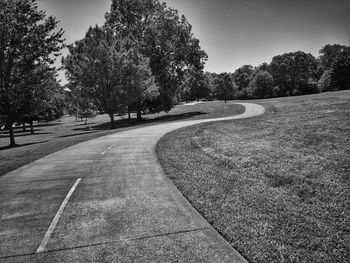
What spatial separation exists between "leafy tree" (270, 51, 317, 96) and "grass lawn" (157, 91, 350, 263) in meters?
74.4

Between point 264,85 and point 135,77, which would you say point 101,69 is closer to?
point 135,77

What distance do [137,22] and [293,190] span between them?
42.5 meters

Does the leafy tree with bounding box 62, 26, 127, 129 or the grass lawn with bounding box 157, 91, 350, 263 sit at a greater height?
the leafy tree with bounding box 62, 26, 127, 129

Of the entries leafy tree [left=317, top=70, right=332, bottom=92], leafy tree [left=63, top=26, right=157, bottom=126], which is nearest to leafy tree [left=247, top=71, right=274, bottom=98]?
leafy tree [left=317, top=70, right=332, bottom=92]

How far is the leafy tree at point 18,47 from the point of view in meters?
21.8

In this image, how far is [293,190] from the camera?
7.32 meters

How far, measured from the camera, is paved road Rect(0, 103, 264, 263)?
182 inches

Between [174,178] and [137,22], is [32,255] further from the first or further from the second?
[137,22]

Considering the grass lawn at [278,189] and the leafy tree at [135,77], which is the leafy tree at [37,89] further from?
the grass lawn at [278,189]

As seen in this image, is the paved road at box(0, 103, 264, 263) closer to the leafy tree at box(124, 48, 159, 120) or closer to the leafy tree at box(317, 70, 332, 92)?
the leafy tree at box(124, 48, 159, 120)

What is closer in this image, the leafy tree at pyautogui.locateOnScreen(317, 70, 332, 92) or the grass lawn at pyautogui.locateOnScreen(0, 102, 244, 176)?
the grass lawn at pyautogui.locateOnScreen(0, 102, 244, 176)

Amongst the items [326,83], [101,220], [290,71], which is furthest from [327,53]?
[101,220]

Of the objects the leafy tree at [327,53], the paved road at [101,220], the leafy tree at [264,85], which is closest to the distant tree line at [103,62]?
the paved road at [101,220]

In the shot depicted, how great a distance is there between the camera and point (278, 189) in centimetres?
754
